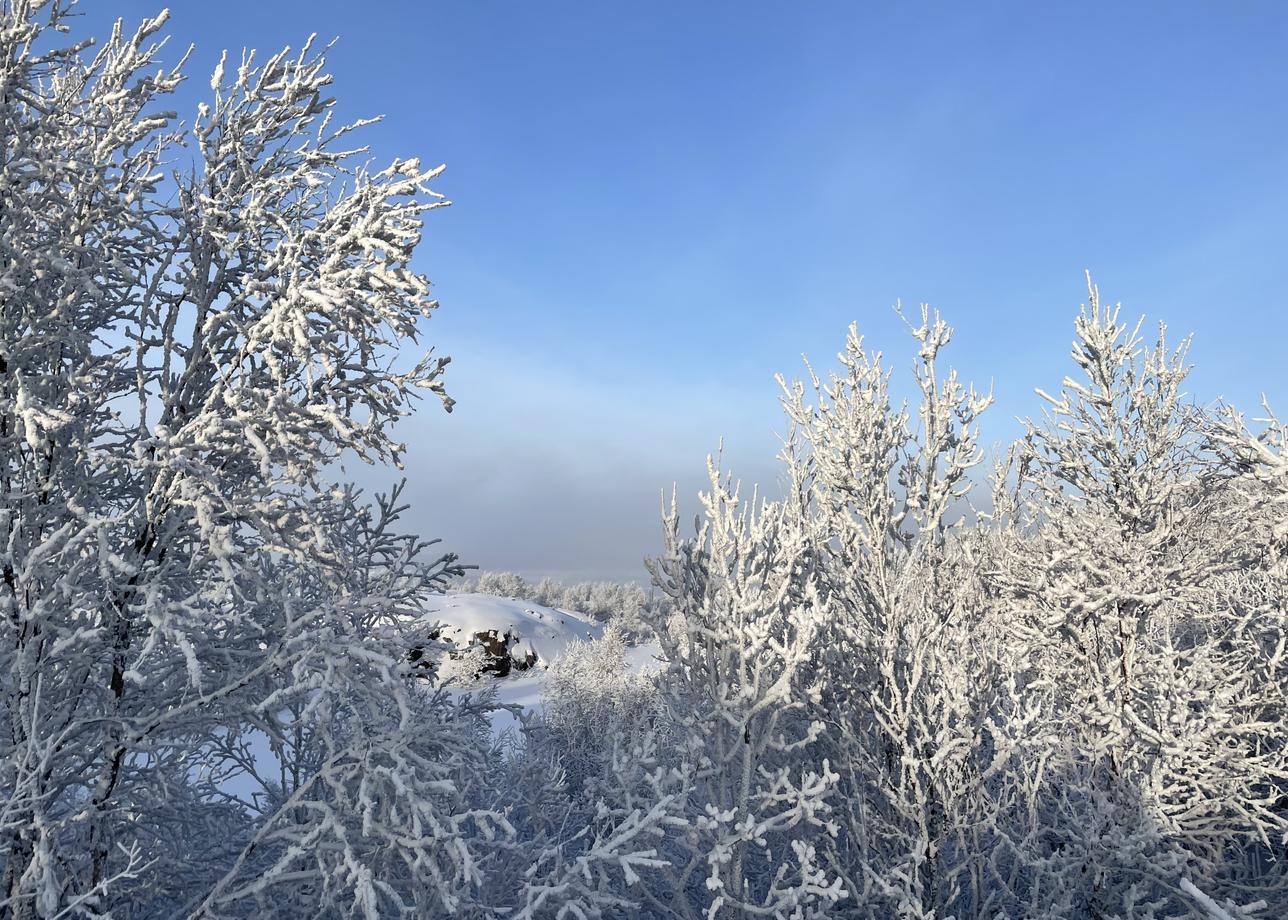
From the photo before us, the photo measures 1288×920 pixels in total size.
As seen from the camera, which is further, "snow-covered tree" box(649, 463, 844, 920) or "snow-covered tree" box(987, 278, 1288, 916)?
"snow-covered tree" box(987, 278, 1288, 916)

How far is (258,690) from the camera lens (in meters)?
4.62

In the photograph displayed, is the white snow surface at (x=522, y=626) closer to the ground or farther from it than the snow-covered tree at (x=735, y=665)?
closer to the ground

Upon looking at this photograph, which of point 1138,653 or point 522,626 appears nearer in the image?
point 1138,653

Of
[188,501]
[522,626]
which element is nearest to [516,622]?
[522,626]

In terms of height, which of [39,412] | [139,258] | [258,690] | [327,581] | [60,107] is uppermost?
[60,107]

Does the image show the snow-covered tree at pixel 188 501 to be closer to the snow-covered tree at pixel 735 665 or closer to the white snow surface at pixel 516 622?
the snow-covered tree at pixel 735 665

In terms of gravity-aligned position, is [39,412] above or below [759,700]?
above

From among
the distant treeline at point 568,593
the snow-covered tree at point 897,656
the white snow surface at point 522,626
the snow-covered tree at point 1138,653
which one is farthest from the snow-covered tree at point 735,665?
the distant treeline at point 568,593

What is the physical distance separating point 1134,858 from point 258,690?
25.2ft

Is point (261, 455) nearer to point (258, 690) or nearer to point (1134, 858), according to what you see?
point (258, 690)

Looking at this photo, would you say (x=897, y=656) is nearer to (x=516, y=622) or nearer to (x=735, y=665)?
(x=735, y=665)

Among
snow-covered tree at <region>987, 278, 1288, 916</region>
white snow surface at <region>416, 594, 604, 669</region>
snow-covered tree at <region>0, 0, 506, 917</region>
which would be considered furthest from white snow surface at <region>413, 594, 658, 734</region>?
snow-covered tree at <region>0, 0, 506, 917</region>

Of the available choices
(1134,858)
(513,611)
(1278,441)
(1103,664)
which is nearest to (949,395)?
(1278,441)

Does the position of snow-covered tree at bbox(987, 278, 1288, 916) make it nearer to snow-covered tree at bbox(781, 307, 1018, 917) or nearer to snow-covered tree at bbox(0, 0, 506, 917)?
snow-covered tree at bbox(781, 307, 1018, 917)
